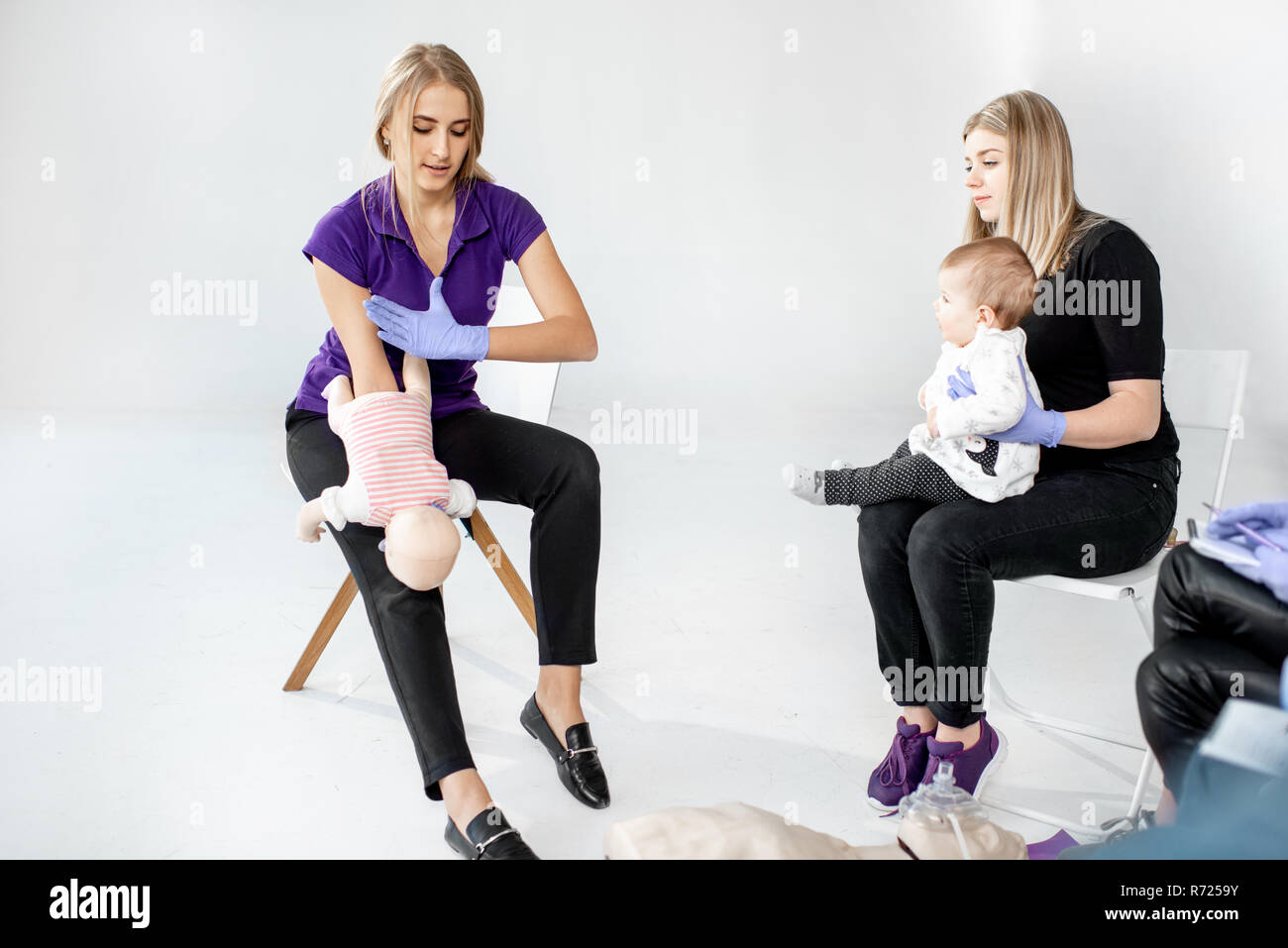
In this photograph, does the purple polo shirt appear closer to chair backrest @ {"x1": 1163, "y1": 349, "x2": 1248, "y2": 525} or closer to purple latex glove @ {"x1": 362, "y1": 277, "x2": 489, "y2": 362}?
purple latex glove @ {"x1": 362, "y1": 277, "x2": 489, "y2": 362}

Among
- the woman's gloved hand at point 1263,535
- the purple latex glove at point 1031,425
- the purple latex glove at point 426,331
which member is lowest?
the woman's gloved hand at point 1263,535

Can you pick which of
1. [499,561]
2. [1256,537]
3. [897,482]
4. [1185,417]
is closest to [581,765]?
[499,561]

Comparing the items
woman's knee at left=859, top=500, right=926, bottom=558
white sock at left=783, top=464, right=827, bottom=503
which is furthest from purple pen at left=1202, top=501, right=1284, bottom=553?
white sock at left=783, top=464, right=827, bottom=503

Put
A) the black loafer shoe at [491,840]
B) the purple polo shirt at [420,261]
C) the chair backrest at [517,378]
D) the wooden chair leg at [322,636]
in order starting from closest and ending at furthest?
the black loafer shoe at [491,840]
the purple polo shirt at [420,261]
the wooden chair leg at [322,636]
the chair backrest at [517,378]

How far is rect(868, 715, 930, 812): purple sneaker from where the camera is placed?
194cm

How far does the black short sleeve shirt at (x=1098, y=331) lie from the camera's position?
Answer: 1.92 meters

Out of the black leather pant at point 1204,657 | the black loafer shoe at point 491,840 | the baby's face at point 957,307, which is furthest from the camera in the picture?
the baby's face at point 957,307

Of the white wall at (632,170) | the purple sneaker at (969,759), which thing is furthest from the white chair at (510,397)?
the white wall at (632,170)

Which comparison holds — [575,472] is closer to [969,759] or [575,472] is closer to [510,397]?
[510,397]

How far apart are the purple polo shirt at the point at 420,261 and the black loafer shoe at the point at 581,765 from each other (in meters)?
0.68

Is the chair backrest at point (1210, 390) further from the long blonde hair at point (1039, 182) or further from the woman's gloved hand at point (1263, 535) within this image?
the woman's gloved hand at point (1263, 535)

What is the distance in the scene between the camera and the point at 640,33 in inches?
→ 201

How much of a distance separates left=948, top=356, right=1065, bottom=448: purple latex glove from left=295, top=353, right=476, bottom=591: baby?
88 centimetres

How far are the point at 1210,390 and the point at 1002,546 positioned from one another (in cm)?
70
